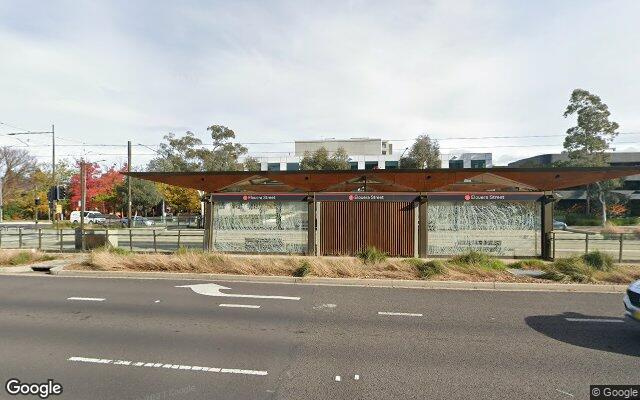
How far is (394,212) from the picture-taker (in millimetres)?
14477

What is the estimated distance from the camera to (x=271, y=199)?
15.2m

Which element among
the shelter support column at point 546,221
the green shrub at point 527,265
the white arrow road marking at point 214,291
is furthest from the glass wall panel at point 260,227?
the shelter support column at point 546,221

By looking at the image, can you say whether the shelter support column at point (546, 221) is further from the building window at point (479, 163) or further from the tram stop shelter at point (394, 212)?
the building window at point (479, 163)

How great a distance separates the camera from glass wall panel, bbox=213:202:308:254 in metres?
15.1

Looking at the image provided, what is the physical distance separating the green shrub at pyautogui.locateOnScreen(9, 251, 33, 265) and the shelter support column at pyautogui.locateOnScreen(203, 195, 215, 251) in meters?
6.16

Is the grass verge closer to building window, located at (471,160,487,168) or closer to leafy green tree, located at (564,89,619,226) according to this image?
leafy green tree, located at (564,89,619,226)

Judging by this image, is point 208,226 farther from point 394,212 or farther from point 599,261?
point 599,261

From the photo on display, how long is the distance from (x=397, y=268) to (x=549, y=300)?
382 centimetres

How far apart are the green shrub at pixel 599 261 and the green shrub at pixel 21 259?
728 inches

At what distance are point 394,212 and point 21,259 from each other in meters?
13.8

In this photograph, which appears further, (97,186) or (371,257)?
(97,186)

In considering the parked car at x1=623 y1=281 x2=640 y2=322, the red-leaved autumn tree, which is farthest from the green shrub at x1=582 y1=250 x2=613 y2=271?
the red-leaved autumn tree

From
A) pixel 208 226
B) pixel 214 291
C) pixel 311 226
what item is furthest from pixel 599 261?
pixel 208 226

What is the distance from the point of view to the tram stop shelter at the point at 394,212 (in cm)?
1397
